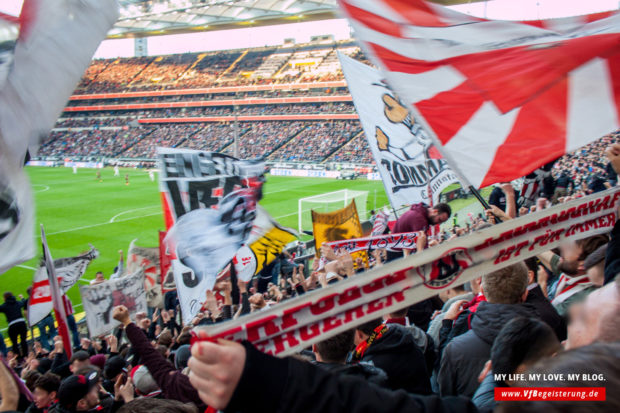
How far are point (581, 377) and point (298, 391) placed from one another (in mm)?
602

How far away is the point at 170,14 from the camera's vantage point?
45.8m

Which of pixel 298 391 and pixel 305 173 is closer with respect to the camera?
pixel 298 391

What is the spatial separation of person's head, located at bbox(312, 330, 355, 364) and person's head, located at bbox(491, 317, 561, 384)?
644 millimetres

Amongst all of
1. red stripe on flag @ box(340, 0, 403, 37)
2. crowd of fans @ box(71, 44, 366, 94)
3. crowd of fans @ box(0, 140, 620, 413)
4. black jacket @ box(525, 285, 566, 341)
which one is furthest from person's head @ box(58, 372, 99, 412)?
crowd of fans @ box(71, 44, 366, 94)

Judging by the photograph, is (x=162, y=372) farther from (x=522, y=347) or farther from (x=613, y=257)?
(x=613, y=257)

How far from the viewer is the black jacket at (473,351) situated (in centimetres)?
231

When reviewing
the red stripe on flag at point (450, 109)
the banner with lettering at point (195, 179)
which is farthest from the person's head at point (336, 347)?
the banner with lettering at point (195, 179)

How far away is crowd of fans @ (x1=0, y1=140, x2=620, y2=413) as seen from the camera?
3.26 ft

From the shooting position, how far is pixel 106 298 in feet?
21.9

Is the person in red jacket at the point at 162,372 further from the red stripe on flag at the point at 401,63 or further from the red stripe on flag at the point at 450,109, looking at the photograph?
the red stripe on flag at the point at 401,63

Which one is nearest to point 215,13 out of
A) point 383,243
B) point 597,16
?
point 383,243

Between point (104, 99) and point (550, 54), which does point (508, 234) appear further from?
point (104, 99)

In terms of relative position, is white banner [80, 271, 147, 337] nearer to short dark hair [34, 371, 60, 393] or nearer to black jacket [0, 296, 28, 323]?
black jacket [0, 296, 28, 323]

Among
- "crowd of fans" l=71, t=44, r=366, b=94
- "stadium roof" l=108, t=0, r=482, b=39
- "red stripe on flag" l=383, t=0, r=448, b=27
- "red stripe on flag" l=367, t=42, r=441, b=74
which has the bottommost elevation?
"red stripe on flag" l=367, t=42, r=441, b=74
